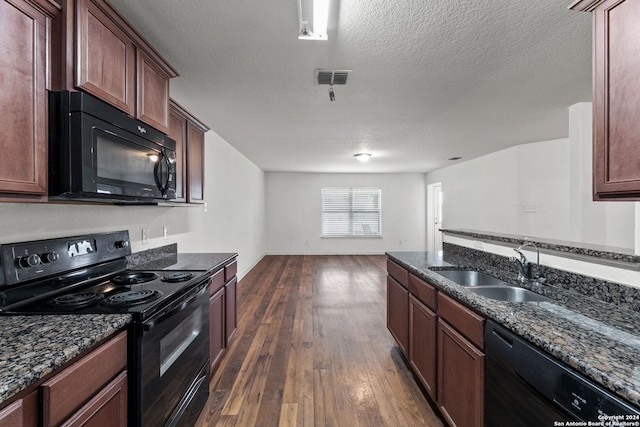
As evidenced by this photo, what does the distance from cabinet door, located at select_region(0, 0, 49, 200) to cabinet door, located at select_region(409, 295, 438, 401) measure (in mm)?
2106

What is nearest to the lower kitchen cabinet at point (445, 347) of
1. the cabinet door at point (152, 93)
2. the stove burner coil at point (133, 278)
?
the stove burner coil at point (133, 278)

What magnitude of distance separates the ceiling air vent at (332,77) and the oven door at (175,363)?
5.80 ft

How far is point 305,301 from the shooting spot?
4008 millimetres

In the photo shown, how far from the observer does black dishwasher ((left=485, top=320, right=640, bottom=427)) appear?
0.76 m

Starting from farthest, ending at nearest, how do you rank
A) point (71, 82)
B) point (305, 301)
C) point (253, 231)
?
point (253, 231) → point (305, 301) → point (71, 82)

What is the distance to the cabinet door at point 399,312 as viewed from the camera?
88.8 inches

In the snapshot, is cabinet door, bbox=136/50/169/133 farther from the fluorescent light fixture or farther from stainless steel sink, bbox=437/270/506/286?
stainless steel sink, bbox=437/270/506/286

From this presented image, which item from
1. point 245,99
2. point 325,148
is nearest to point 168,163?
point 245,99

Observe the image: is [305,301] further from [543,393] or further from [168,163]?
[543,393]

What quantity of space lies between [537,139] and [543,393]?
464 cm

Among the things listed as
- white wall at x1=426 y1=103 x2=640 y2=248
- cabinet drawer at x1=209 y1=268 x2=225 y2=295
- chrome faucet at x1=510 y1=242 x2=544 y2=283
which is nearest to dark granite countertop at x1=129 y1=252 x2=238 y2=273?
cabinet drawer at x1=209 y1=268 x2=225 y2=295

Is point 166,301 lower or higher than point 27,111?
lower

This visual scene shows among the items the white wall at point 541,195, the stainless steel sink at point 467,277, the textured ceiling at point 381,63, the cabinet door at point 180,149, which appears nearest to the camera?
the textured ceiling at point 381,63

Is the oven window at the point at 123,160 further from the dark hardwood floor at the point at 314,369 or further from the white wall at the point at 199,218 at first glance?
the dark hardwood floor at the point at 314,369
